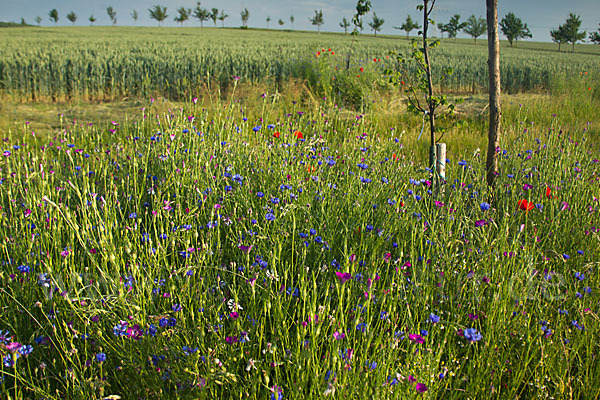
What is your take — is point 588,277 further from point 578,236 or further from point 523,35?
point 523,35

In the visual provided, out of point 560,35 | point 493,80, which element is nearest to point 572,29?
point 560,35

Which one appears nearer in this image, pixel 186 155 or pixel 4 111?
pixel 186 155

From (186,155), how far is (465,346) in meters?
→ 2.40

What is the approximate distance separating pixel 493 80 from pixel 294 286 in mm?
2344

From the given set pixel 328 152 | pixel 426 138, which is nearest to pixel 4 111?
pixel 328 152

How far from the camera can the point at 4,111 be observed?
7.84 metres

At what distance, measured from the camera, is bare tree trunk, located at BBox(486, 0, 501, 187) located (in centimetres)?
301

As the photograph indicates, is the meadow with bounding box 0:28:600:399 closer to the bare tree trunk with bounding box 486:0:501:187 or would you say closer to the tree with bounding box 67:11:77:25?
the bare tree trunk with bounding box 486:0:501:187

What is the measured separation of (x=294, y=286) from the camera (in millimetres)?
1943

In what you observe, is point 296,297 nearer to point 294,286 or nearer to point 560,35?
point 294,286

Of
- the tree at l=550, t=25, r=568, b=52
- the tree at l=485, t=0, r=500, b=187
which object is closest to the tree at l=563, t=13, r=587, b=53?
the tree at l=550, t=25, r=568, b=52

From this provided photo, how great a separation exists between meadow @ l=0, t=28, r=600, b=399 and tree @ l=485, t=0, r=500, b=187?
7.5 inches

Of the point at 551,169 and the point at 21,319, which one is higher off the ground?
the point at 551,169

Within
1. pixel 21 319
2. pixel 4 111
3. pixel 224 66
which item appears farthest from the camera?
pixel 224 66
